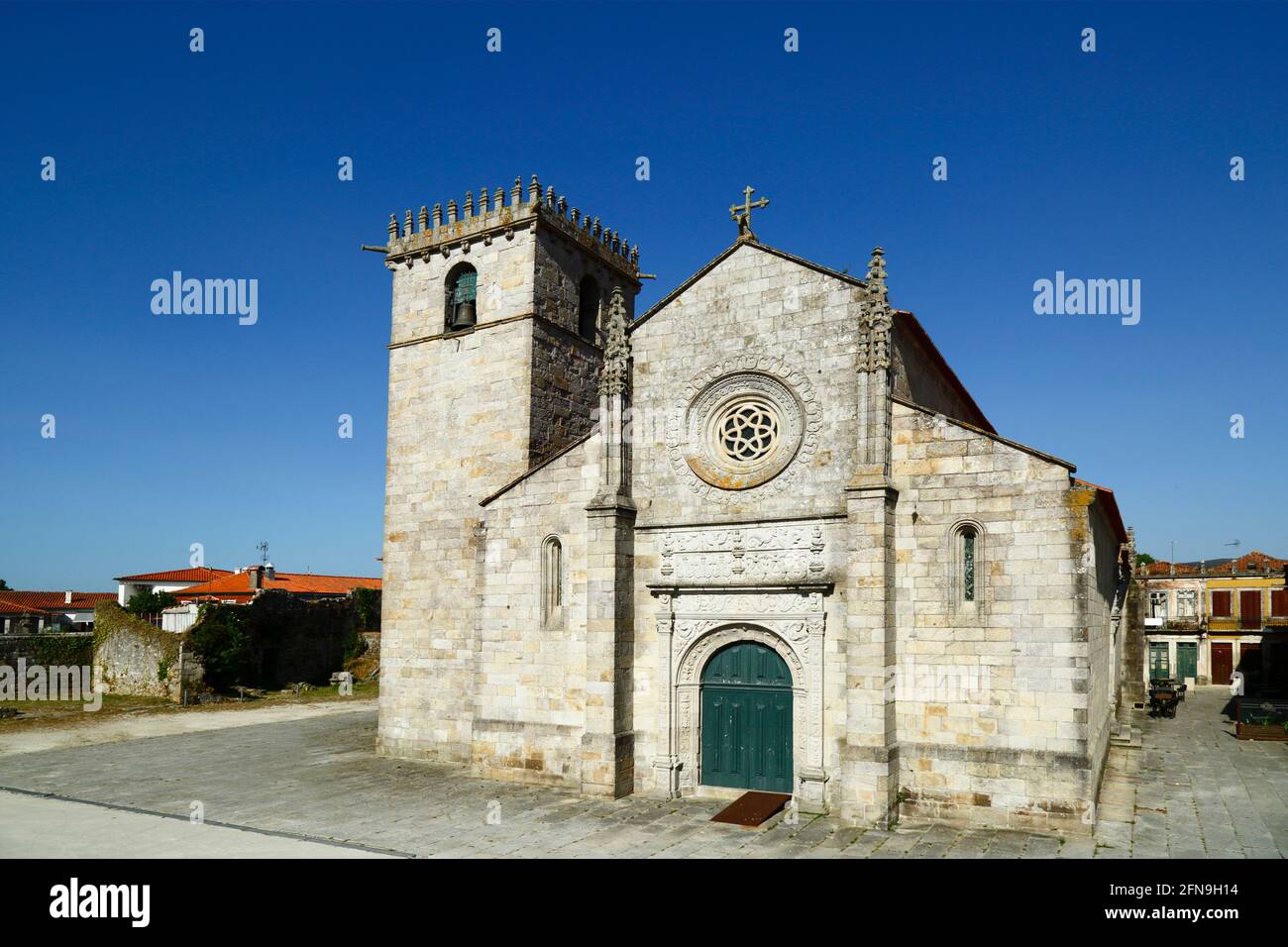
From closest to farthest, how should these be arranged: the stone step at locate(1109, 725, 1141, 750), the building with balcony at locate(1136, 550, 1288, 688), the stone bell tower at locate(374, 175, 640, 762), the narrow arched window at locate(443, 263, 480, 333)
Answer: the stone bell tower at locate(374, 175, 640, 762)
the narrow arched window at locate(443, 263, 480, 333)
the stone step at locate(1109, 725, 1141, 750)
the building with balcony at locate(1136, 550, 1288, 688)

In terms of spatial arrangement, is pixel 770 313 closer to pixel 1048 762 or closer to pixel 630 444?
pixel 630 444

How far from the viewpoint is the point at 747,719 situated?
16.2 metres

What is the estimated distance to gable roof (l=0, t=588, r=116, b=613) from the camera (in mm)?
64562

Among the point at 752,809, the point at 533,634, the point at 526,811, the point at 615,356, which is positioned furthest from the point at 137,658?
the point at 752,809

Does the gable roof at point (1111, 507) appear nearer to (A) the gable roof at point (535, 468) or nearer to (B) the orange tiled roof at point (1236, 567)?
(A) the gable roof at point (535, 468)

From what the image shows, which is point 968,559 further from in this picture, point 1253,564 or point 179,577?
point 179,577

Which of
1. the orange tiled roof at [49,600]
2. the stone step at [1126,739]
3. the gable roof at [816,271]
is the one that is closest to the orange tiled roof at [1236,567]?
the stone step at [1126,739]

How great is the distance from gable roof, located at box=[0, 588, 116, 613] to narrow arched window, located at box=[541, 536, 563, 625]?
191ft

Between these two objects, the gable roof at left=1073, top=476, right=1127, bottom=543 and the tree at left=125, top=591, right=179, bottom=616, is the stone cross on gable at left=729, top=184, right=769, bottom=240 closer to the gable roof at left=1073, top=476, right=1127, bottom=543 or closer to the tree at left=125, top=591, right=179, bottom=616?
the gable roof at left=1073, top=476, right=1127, bottom=543

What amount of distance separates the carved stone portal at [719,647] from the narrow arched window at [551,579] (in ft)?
7.69

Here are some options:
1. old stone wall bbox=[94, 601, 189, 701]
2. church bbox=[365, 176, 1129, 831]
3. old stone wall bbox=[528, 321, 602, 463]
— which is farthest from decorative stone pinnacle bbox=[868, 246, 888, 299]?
old stone wall bbox=[94, 601, 189, 701]

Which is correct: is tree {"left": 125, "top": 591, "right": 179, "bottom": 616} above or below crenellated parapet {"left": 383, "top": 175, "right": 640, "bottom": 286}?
below

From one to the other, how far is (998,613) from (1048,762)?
2.32 metres

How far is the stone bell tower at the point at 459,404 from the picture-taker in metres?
20.2
